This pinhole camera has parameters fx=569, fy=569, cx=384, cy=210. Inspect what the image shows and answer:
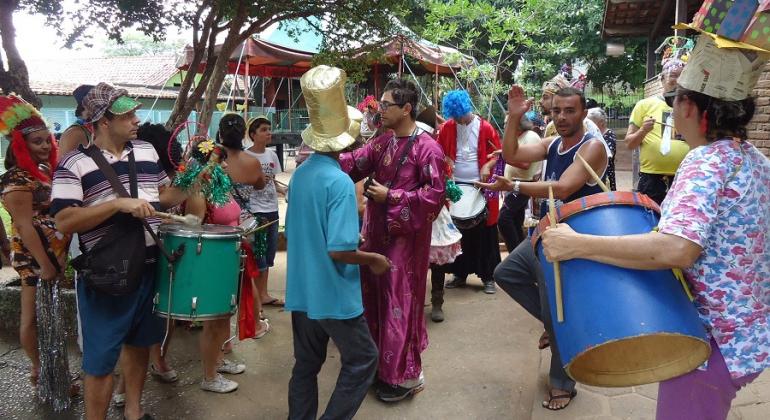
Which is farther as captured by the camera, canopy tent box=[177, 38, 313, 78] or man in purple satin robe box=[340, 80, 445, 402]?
canopy tent box=[177, 38, 313, 78]

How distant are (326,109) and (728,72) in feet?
5.17

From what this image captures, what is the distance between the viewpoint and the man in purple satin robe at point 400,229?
327cm

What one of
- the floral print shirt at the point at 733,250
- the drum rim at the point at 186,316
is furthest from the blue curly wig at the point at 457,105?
the floral print shirt at the point at 733,250

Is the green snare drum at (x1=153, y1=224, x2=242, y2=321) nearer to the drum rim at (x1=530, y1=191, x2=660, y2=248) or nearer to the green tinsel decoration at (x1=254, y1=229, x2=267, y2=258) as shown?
the green tinsel decoration at (x1=254, y1=229, x2=267, y2=258)

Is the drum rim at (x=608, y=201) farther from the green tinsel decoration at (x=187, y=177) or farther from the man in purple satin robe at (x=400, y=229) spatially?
the green tinsel decoration at (x=187, y=177)

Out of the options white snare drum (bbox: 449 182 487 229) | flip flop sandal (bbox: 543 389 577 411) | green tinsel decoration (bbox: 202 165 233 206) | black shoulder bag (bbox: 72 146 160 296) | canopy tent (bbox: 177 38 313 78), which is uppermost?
canopy tent (bbox: 177 38 313 78)

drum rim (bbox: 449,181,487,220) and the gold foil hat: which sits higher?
the gold foil hat

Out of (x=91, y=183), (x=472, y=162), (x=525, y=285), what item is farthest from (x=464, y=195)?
(x=91, y=183)

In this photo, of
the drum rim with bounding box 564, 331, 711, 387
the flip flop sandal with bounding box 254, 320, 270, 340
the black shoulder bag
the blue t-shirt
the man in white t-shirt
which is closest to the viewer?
the drum rim with bounding box 564, 331, 711, 387

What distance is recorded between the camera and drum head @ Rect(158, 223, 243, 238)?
9.09ft

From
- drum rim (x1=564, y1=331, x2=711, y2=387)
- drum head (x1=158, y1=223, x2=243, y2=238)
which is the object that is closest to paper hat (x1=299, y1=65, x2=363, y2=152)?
drum head (x1=158, y1=223, x2=243, y2=238)

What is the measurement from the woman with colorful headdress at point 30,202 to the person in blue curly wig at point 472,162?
316cm

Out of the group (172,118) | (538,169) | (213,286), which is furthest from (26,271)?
(538,169)

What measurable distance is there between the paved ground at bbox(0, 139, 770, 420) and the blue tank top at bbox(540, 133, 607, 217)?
1154 mm
